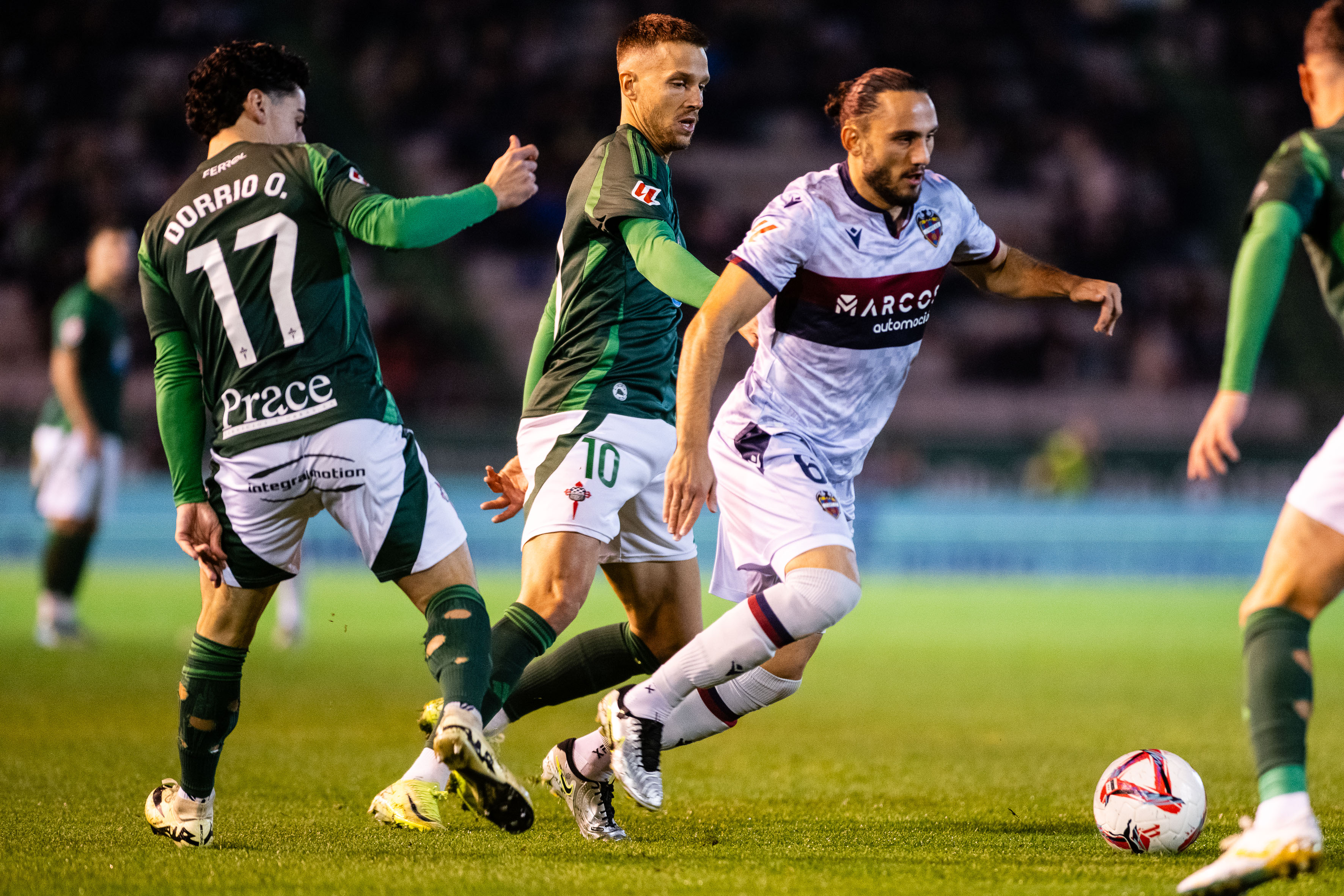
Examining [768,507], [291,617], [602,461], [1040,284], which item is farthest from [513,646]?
[291,617]

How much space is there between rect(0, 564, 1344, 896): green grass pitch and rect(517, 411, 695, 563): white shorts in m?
0.94

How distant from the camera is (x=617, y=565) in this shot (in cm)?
482

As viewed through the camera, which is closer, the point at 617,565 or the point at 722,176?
the point at 617,565

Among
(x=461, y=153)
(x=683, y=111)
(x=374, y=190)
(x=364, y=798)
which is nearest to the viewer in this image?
(x=374, y=190)

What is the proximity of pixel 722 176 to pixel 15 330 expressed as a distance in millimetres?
11516

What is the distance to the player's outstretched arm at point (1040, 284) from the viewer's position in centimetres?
457

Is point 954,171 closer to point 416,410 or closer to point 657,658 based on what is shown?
point 416,410

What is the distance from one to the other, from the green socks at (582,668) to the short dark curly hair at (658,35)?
6.34ft

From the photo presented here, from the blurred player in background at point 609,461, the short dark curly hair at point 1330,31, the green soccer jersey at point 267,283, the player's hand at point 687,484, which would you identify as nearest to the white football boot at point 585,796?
the blurred player in background at point 609,461

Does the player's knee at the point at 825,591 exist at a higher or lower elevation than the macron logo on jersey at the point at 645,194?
lower

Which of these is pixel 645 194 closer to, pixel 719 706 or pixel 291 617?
pixel 719 706

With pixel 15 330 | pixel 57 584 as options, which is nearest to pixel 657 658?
Result: pixel 57 584

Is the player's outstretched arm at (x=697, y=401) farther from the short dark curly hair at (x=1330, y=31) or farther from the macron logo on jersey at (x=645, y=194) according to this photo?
the short dark curly hair at (x=1330, y=31)

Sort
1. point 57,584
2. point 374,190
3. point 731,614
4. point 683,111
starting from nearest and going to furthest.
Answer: point 374,190, point 731,614, point 683,111, point 57,584
